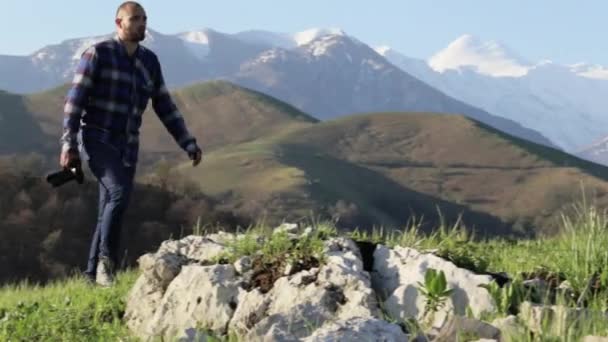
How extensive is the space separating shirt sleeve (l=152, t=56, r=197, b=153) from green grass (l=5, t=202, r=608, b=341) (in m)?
1.65

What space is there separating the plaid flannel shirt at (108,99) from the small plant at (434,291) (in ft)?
13.8

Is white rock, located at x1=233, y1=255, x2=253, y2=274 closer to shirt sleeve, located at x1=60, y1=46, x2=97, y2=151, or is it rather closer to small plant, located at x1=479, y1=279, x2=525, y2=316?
small plant, located at x1=479, y1=279, x2=525, y2=316

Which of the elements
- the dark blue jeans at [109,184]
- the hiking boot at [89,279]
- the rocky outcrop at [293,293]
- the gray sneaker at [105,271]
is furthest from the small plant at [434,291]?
the hiking boot at [89,279]

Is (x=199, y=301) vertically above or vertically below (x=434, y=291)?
below

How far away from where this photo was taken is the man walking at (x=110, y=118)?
8.77 metres

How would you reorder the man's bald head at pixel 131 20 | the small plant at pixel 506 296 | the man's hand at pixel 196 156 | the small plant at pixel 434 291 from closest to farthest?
the small plant at pixel 506 296 < the small plant at pixel 434 291 < the man's bald head at pixel 131 20 < the man's hand at pixel 196 156

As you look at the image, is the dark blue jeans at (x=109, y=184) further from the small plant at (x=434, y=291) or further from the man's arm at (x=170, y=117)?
the small plant at (x=434, y=291)

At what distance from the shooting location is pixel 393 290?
263 inches

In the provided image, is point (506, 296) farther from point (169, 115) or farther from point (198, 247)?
point (169, 115)

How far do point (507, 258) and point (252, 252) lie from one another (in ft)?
8.17

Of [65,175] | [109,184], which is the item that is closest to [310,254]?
[109,184]

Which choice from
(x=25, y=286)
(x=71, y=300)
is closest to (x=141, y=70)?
(x=71, y=300)

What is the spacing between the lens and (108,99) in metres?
8.91

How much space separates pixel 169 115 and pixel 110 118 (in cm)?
102
